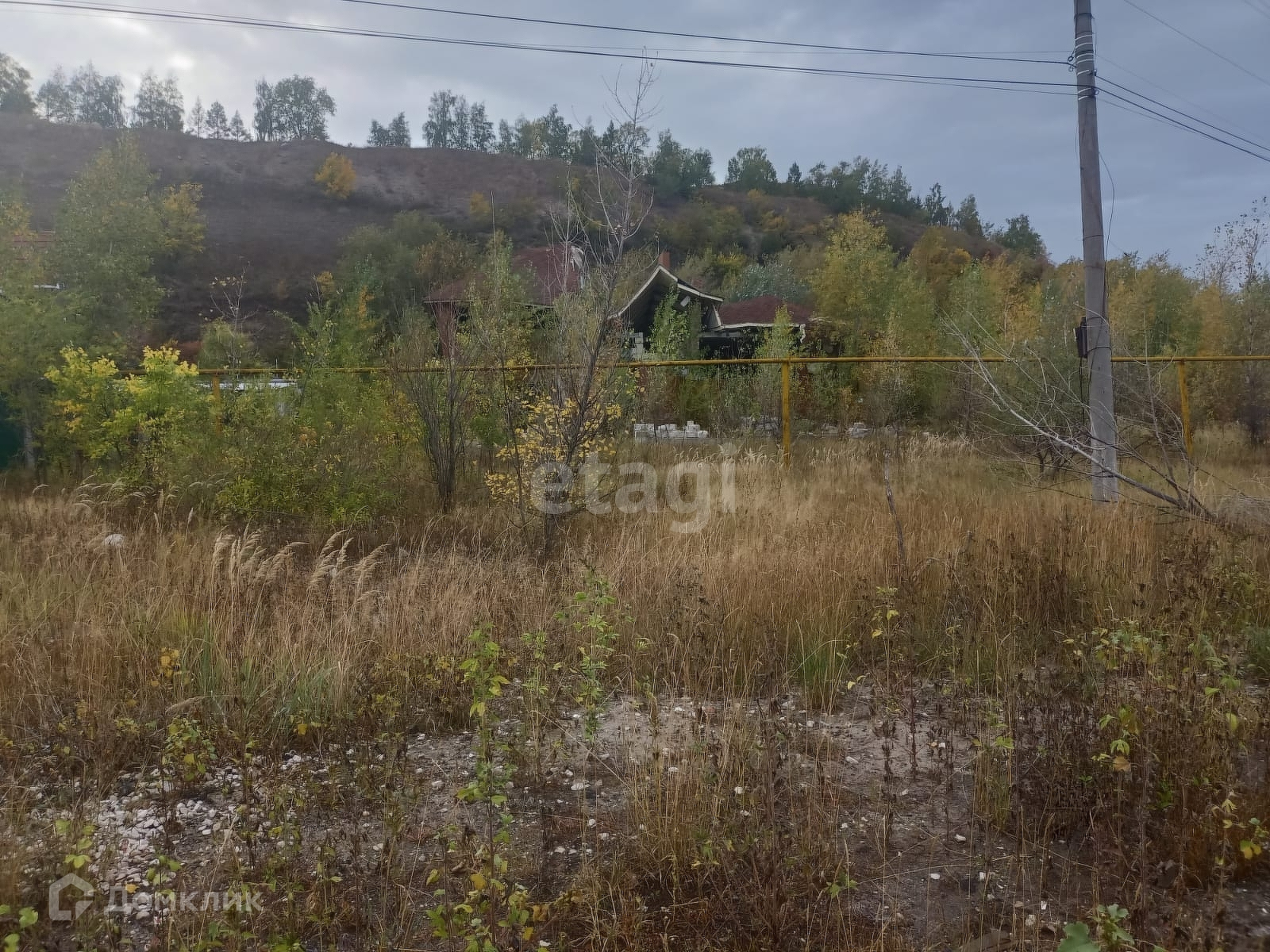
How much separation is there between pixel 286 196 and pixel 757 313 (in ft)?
165

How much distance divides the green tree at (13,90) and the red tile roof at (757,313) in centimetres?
7180

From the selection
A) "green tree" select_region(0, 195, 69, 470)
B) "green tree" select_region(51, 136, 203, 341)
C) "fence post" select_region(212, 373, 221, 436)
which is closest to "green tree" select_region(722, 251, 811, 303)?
"green tree" select_region(51, 136, 203, 341)

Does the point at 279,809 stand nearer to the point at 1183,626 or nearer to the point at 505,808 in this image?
the point at 505,808

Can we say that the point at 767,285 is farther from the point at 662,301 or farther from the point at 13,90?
the point at 13,90

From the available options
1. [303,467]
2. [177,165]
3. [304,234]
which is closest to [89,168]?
[304,234]

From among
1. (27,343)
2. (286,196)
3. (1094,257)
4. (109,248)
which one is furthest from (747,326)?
(286,196)

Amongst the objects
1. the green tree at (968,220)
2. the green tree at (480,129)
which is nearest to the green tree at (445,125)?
the green tree at (480,129)

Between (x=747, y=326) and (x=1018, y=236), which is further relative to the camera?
(x=1018, y=236)

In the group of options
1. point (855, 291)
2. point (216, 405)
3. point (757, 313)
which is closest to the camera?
point (216, 405)

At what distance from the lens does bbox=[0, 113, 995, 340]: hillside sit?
48125mm

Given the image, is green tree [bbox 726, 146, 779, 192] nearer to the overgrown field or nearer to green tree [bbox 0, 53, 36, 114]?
green tree [bbox 0, 53, 36, 114]

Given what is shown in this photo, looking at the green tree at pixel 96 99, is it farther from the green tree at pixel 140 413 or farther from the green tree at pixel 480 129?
the green tree at pixel 140 413

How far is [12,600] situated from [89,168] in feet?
116

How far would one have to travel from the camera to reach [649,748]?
9.80ft
